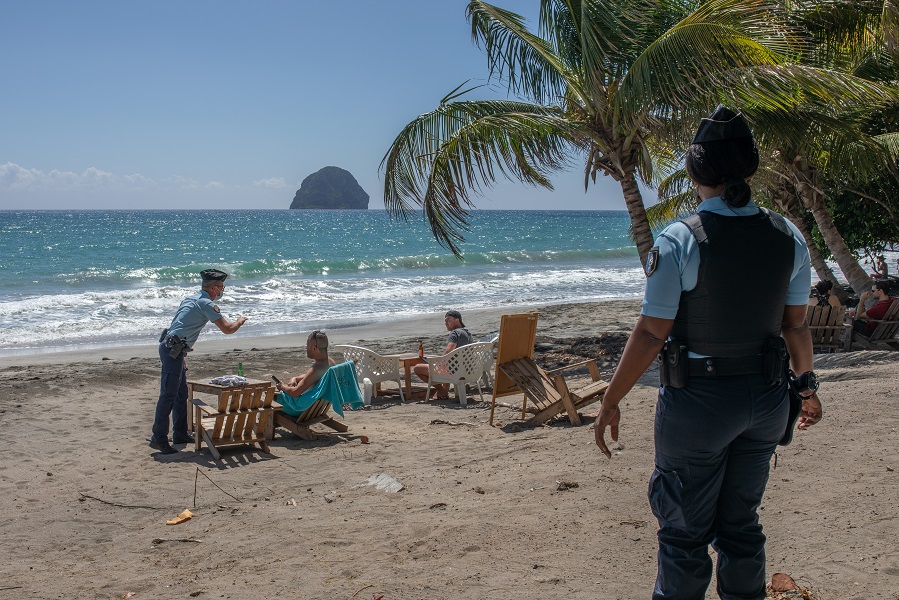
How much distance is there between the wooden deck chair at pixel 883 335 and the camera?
10602 millimetres

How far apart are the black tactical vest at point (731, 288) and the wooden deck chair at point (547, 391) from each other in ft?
15.7

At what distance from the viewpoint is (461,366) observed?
30.7 feet

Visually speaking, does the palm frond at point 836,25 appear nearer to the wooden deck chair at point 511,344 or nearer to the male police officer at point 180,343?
the wooden deck chair at point 511,344

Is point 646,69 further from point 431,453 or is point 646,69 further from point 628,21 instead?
point 431,453

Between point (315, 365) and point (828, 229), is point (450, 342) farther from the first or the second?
point (828, 229)

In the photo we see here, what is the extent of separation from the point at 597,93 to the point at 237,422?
564 centimetres

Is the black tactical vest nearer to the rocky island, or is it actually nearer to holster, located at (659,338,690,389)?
holster, located at (659,338,690,389)

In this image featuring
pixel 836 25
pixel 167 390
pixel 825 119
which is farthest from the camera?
pixel 836 25

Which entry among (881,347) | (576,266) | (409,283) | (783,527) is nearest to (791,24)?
(881,347)

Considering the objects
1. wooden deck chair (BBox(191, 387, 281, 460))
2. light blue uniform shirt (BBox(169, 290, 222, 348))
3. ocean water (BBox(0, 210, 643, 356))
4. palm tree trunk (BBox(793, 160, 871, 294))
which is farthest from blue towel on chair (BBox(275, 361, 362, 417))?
palm tree trunk (BBox(793, 160, 871, 294))

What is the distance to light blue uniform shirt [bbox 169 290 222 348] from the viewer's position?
7.43 meters

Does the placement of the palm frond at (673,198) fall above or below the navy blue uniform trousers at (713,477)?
above

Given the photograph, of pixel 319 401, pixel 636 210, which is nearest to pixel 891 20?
pixel 636 210

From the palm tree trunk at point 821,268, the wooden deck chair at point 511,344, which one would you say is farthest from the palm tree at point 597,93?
the palm tree trunk at point 821,268
